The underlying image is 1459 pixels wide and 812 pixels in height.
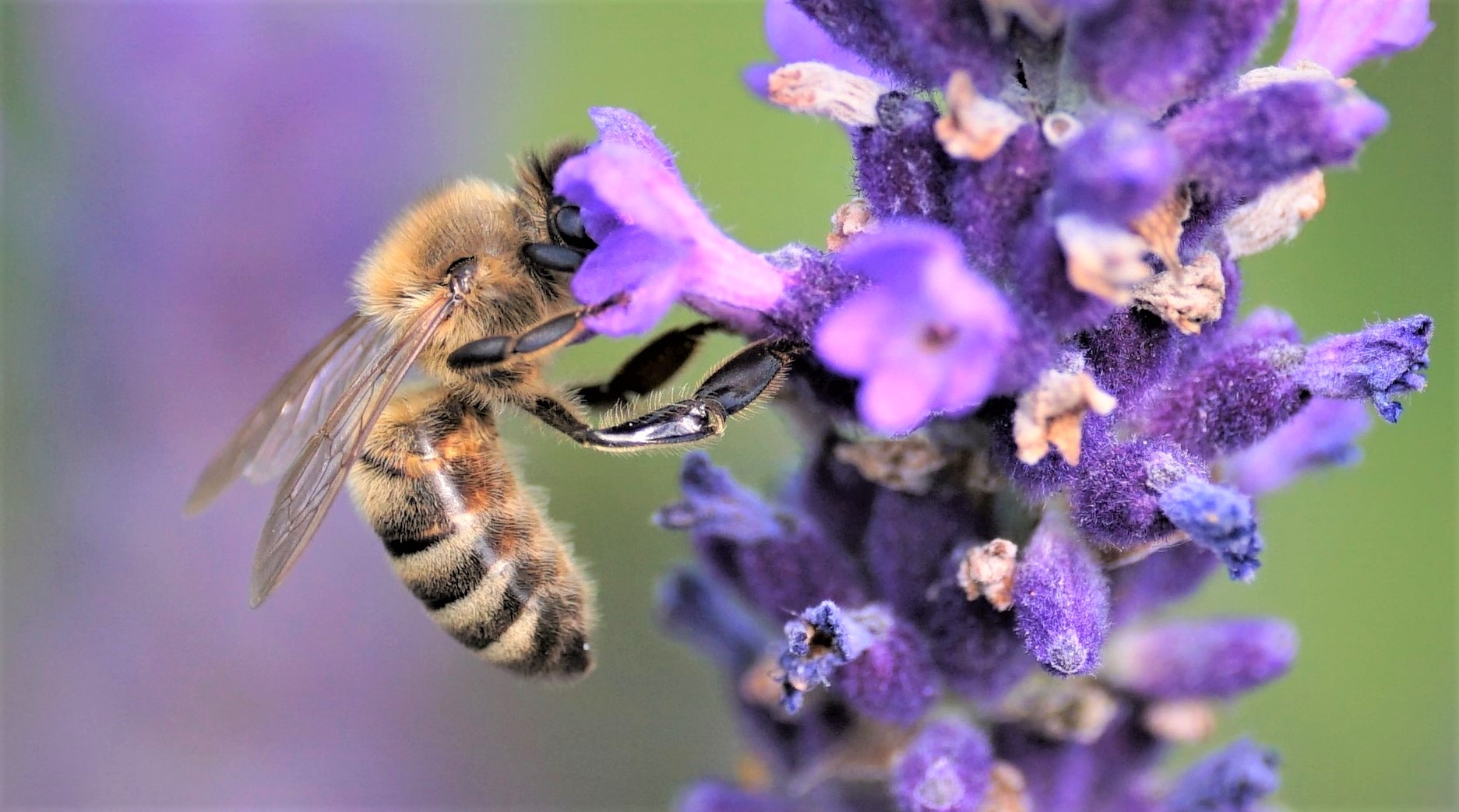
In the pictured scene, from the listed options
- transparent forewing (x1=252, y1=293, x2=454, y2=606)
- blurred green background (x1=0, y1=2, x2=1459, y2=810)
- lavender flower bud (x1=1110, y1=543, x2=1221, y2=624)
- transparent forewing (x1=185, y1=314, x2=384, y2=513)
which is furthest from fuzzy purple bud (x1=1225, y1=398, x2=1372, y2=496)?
blurred green background (x1=0, y1=2, x2=1459, y2=810)

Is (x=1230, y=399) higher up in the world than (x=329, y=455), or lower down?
higher up

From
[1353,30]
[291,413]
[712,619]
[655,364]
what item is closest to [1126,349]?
[1353,30]

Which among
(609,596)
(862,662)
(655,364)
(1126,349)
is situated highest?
(609,596)

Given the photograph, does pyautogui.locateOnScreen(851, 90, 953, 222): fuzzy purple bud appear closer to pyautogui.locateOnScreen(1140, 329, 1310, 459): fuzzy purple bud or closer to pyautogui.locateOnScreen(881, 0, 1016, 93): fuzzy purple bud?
pyautogui.locateOnScreen(881, 0, 1016, 93): fuzzy purple bud

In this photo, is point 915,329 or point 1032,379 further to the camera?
point 1032,379

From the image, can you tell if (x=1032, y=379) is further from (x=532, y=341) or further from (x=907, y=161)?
(x=532, y=341)

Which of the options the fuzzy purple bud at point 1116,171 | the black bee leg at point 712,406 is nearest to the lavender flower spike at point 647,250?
the black bee leg at point 712,406

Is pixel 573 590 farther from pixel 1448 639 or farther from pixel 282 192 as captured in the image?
pixel 1448 639

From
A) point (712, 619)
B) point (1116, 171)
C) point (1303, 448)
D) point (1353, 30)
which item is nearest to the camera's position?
point (1116, 171)
